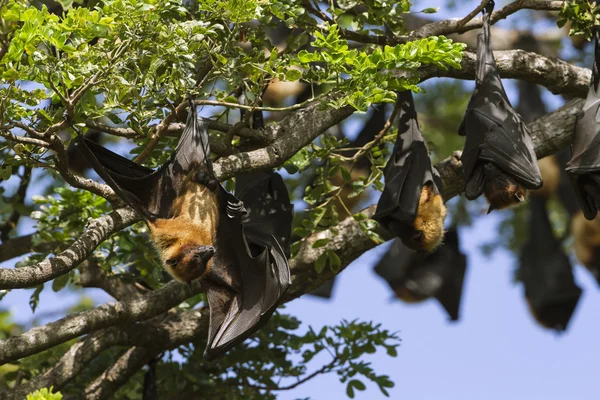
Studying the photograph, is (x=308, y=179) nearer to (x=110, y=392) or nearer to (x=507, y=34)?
(x=110, y=392)

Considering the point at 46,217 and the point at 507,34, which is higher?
the point at 507,34

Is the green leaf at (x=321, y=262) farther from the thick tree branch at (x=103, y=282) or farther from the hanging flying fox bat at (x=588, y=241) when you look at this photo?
the hanging flying fox bat at (x=588, y=241)

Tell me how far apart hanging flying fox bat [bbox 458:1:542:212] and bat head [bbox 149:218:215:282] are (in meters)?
1.88

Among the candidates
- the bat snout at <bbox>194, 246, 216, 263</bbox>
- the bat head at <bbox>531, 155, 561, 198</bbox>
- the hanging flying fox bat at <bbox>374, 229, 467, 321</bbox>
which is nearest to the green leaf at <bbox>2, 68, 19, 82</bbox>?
the bat snout at <bbox>194, 246, 216, 263</bbox>

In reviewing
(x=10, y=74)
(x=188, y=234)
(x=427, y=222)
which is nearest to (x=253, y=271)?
(x=188, y=234)

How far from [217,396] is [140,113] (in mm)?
2787

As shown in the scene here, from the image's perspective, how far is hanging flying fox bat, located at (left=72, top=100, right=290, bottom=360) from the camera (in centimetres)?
493

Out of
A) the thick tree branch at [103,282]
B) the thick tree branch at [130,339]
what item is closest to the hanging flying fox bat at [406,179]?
the thick tree branch at [130,339]

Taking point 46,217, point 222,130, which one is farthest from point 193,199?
point 46,217

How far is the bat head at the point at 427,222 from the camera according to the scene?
654 centimetres

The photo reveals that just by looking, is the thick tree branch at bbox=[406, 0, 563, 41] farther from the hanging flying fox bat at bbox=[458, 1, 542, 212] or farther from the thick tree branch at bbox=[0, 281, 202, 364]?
the thick tree branch at bbox=[0, 281, 202, 364]

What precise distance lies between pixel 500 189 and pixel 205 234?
6.97 feet

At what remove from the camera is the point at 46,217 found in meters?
6.00

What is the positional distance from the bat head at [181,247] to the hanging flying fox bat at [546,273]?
6956mm
